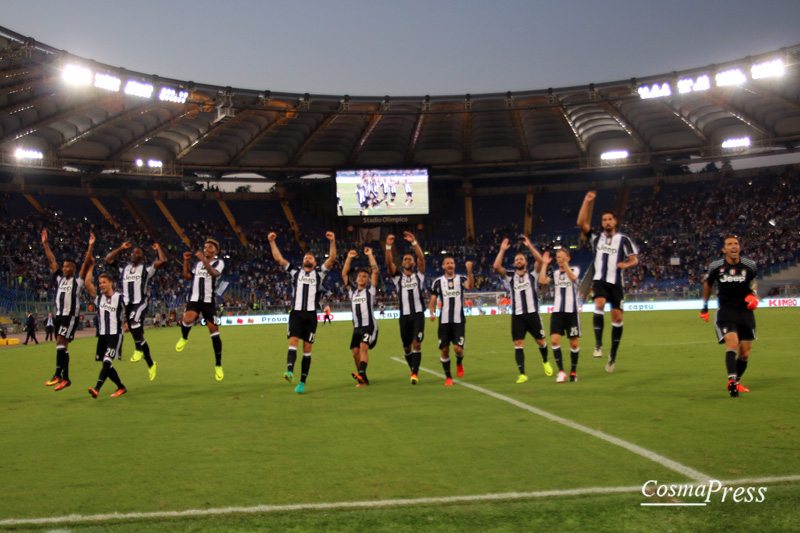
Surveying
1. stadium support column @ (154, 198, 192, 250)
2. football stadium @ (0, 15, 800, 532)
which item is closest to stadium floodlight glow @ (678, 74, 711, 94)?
football stadium @ (0, 15, 800, 532)

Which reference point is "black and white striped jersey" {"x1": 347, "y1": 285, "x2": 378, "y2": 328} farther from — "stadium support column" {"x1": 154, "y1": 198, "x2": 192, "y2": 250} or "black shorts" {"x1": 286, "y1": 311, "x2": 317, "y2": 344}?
"stadium support column" {"x1": 154, "y1": 198, "x2": 192, "y2": 250}

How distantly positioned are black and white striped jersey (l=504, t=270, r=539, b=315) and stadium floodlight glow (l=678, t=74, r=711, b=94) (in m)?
39.3

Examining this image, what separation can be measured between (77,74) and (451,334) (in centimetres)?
3508

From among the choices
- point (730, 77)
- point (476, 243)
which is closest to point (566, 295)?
point (730, 77)

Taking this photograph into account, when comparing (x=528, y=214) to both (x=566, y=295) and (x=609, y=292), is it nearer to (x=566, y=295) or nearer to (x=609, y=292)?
(x=566, y=295)

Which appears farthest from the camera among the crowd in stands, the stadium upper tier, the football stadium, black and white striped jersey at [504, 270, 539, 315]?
the crowd in stands

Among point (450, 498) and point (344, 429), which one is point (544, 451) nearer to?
point (450, 498)

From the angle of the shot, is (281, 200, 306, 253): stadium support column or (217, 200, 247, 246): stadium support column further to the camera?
(281, 200, 306, 253): stadium support column

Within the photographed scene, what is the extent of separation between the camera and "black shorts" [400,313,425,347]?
39.3 feet

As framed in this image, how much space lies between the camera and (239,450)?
6656mm

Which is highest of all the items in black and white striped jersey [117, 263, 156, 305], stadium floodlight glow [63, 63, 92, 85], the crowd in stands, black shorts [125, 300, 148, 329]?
stadium floodlight glow [63, 63, 92, 85]

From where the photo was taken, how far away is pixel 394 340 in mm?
24156

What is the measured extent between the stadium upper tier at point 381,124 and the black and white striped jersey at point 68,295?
29.1 m

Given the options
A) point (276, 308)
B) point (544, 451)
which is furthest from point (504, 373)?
point (276, 308)
